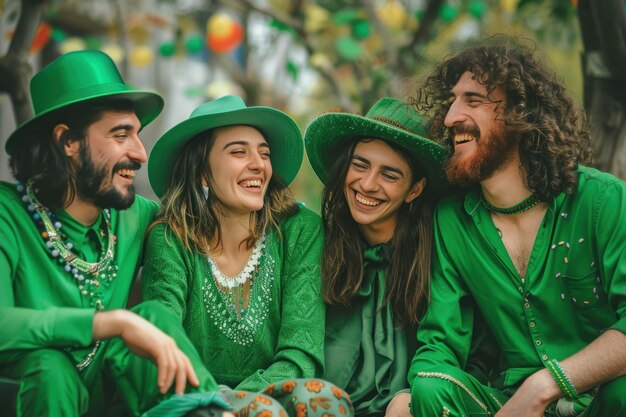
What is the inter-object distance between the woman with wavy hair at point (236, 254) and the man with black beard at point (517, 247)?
57 centimetres

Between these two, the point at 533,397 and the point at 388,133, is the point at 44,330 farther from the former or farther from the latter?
the point at 533,397

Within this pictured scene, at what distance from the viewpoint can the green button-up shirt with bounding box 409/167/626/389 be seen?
12.4ft

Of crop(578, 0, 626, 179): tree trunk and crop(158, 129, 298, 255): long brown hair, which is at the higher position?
crop(578, 0, 626, 179): tree trunk

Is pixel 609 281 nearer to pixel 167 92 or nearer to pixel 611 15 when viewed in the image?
pixel 611 15

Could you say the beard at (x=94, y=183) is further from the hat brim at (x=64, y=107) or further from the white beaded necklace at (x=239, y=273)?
the white beaded necklace at (x=239, y=273)

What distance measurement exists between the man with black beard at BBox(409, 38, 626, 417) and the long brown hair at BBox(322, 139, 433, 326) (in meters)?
0.08

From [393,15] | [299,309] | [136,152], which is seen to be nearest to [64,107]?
[136,152]

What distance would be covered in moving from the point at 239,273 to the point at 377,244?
2.21ft

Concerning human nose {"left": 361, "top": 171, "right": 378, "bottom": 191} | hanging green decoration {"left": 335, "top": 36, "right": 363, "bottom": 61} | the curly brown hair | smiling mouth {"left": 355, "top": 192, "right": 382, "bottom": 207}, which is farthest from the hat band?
hanging green decoration {"left": 335, "top": 36, "right": 363, "bottom": 61}

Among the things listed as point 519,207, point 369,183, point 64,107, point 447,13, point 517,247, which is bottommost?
point 517,247

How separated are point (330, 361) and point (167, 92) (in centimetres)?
976

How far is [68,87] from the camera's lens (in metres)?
3.72

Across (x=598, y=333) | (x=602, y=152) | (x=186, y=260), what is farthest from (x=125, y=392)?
(x=602, y=152)

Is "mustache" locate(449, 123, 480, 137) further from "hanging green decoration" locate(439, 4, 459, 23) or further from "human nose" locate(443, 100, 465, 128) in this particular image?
"hanging green decoration" locate(439, 4, 459, 23)
